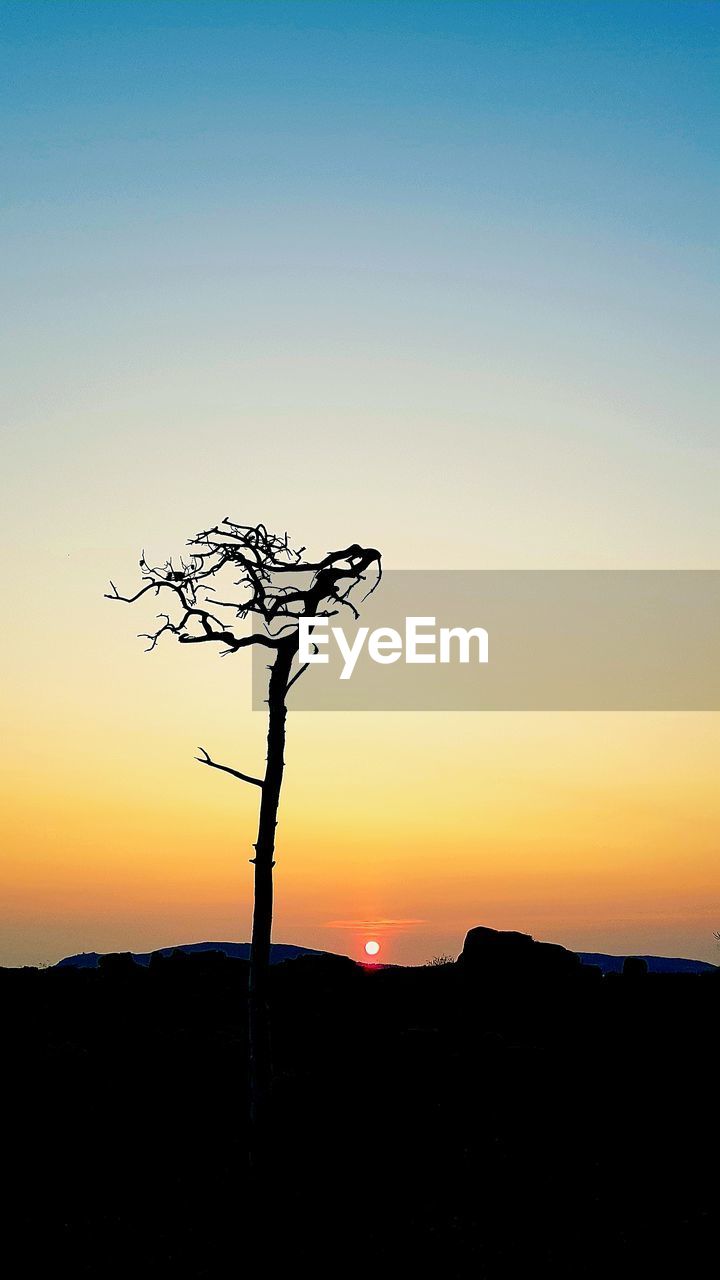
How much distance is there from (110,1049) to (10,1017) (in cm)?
453

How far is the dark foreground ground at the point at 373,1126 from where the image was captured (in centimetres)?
1970

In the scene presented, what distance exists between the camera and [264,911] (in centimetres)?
2192

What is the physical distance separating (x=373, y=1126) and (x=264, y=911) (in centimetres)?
606

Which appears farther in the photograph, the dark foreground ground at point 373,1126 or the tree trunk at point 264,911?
the tree trunk at point 264,911

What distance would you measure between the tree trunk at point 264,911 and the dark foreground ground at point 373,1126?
1.54m

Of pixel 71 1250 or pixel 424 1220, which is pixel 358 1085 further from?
pixel 71 1250

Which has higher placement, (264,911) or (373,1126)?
(264,911)

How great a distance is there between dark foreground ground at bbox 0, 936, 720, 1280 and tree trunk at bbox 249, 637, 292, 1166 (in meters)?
1.54

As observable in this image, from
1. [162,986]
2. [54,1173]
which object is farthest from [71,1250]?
[162,986]

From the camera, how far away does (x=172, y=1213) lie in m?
20.9

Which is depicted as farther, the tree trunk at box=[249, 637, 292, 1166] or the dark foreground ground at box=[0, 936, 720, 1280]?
the tree trunk at box=[249, 637, 292, 1166]

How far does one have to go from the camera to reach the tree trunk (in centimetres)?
2148

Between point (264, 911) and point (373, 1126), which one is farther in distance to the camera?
point (373, 1126)

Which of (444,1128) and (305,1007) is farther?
(305,1007)
